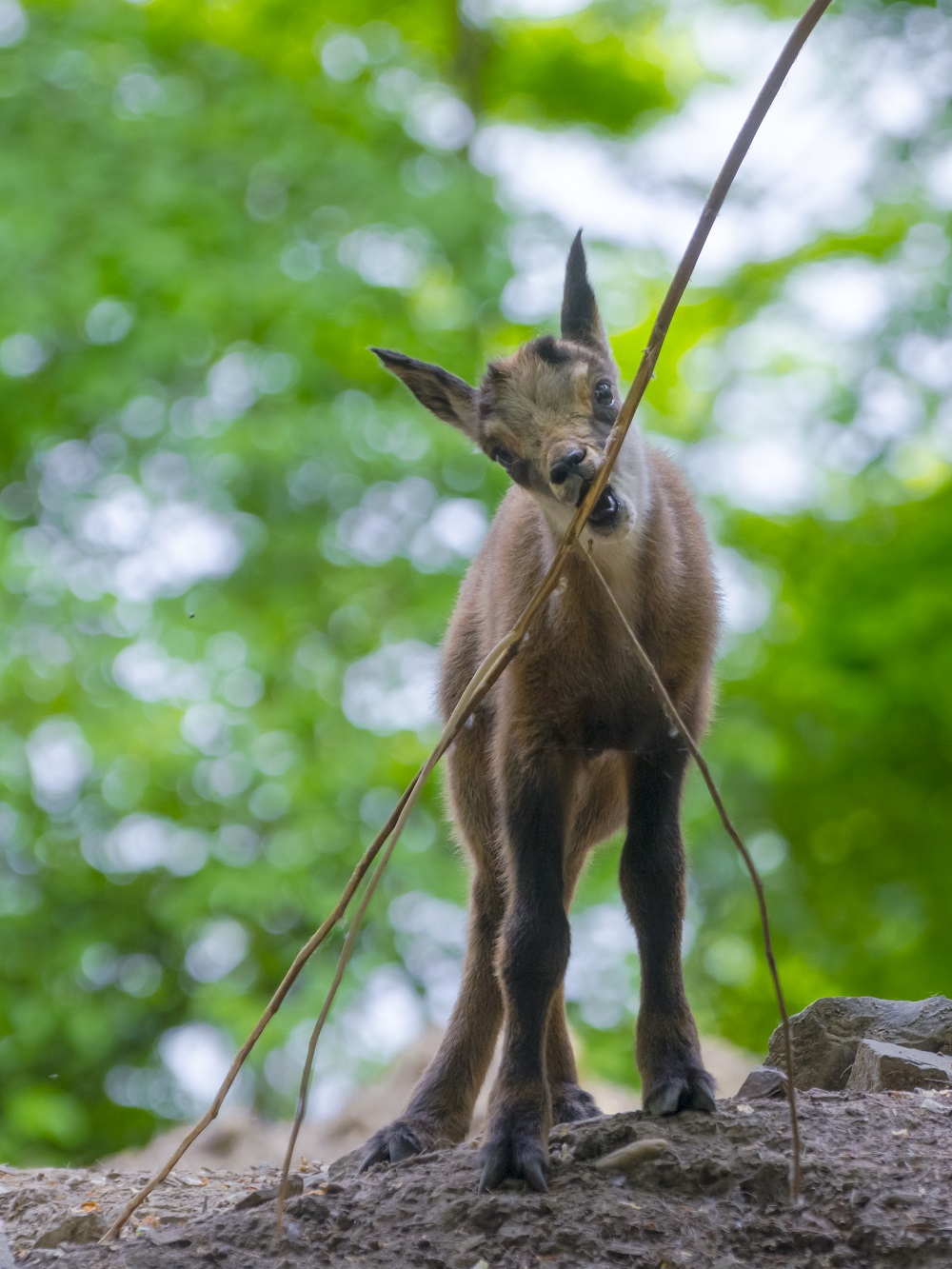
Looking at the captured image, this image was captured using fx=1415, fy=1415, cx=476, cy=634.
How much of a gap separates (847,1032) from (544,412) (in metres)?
2.50

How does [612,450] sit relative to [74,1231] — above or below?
above

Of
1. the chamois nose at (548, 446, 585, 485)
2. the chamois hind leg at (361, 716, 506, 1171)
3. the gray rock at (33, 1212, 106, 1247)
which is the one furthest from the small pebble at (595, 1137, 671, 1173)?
the chamois nose at (548, 446, 585, 485)

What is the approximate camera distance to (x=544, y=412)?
16.1 feet

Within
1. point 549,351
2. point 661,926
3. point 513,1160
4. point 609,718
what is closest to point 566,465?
point 549,351

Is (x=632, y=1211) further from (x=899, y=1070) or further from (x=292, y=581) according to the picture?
(x=292, y=581)

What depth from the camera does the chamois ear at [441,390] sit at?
5117 millimetres

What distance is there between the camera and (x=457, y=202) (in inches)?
468

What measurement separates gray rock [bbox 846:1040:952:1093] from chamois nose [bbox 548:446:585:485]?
2234mm

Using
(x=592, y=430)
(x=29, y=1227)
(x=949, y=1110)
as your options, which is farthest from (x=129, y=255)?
(x=949, y=1110)

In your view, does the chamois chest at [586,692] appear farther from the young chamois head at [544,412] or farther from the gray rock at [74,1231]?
the gray rock at [74,1231]

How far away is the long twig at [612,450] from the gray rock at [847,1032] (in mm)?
1832

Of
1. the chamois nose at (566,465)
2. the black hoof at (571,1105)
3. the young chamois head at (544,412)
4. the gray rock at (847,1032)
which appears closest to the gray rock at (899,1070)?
the gray rock at (847,1032)

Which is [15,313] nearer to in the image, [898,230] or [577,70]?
[577,70]

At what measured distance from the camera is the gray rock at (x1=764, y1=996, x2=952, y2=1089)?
16.7 ft
